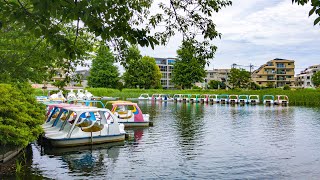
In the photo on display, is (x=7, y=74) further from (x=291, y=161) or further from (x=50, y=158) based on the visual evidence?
(x=291, y=161)

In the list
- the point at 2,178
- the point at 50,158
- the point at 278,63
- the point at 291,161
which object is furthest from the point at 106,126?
the point at 278,63

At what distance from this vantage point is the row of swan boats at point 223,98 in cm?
6539

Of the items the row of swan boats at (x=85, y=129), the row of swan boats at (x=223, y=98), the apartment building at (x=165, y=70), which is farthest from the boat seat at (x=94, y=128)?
the apartment building at (x=165, y=70)

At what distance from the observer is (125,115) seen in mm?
28625

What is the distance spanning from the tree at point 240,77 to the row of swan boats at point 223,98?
1967 cm

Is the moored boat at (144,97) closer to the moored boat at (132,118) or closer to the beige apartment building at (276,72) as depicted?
the beige apartment building at (276,72)

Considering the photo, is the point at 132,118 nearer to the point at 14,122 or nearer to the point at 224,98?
the point at 14,122

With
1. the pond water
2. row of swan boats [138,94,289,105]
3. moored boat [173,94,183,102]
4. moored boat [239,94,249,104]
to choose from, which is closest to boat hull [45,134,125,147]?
the pond water

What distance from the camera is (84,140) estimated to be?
62.1 feet

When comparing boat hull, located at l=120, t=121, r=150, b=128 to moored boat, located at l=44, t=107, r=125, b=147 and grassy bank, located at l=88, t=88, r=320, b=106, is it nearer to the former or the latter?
moored boat, located at l=44, t=107, r=125, b=147

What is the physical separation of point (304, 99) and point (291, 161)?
181ft

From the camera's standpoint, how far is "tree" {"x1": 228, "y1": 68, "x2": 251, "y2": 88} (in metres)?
95.8

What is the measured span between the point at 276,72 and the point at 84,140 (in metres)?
111

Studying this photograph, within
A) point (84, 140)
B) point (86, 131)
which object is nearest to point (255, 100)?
point (86, 131)
